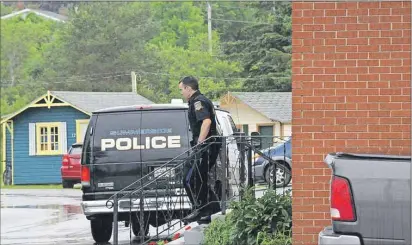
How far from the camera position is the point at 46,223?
66.8ft

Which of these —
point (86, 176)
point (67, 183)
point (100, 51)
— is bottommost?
point (67, 183)

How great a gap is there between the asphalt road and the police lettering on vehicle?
131cm

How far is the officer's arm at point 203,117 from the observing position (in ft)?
40.7

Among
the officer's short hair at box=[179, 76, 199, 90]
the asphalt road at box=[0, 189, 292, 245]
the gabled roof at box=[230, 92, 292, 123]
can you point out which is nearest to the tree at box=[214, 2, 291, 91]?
the gabled roof at box=[230, 92, 292, 123]

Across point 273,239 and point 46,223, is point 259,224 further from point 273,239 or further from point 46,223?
point 46,223

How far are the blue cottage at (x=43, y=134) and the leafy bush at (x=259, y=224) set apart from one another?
36.2 metres

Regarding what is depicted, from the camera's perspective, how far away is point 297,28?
9531mm

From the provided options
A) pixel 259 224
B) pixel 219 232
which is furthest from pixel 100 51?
pixel 259 224

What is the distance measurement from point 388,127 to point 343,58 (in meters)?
0.77

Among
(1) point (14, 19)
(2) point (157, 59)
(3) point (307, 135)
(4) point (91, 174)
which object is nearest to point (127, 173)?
(4) point (91, 174)

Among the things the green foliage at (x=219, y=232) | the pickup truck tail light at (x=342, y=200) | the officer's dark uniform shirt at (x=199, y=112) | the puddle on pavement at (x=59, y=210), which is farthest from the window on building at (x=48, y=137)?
the pickup truck tail light at (x=342, y=200)

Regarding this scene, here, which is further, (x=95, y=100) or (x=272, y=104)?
(x=95, y=100)

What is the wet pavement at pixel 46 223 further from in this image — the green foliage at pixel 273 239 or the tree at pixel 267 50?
the tree at pixel 267 50

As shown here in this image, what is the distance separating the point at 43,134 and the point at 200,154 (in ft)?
118
